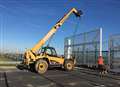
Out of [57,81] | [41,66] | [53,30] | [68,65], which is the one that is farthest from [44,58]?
[57,81]

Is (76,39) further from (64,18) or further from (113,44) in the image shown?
(113,44)

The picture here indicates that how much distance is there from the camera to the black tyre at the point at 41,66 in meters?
24.9

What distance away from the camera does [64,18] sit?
2897 centimetres

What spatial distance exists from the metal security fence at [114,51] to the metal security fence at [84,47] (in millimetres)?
2247

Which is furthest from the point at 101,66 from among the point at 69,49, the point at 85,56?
the point at 69,49

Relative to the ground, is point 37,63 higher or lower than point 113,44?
lower

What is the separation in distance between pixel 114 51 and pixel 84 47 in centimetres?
678

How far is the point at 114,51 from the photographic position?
2666cm

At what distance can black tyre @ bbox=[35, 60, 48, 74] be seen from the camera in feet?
81.8

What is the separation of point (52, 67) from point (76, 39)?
896 centimetres

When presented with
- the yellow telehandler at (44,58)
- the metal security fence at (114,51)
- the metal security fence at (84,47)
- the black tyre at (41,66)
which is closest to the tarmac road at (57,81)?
the black tyre at (41,66)

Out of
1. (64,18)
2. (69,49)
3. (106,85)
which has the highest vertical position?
(64,18)

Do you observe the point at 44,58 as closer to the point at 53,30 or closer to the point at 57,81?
the point at 53,30

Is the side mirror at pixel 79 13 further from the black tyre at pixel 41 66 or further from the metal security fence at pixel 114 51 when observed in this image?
the black tyre at pixel 41 66
